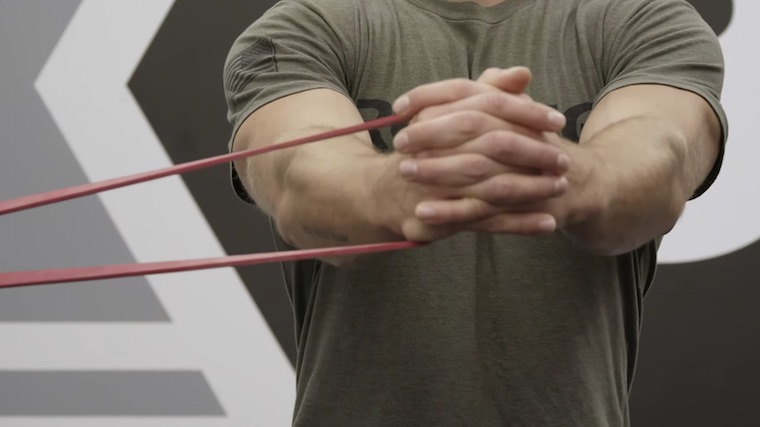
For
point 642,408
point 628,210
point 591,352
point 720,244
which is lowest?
point 642,408

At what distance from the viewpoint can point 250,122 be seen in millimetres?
739

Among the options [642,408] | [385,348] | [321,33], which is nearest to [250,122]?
[321,33]

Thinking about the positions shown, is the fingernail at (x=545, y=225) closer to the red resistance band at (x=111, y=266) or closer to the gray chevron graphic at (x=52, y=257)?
the red resistance band at (x=111, y=266)

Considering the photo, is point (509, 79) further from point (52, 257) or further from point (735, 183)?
point (52, 257)

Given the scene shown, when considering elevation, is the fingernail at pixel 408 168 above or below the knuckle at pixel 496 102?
below

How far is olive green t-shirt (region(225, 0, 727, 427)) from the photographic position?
0.72 metres

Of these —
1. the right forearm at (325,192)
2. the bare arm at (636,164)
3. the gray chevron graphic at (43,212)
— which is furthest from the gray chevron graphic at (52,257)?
the bare arm at (636,164)

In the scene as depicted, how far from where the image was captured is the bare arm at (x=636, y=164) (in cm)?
59

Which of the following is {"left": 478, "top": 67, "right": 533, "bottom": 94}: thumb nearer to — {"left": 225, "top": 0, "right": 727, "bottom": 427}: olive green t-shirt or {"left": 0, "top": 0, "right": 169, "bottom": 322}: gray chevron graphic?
{"left": 225, "top": 0, "right": 727, "bottom": 427}: olive green t-shirt

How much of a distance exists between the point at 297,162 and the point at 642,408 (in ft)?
2.89

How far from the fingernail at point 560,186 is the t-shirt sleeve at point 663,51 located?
0.69 ft

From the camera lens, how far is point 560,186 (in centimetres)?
54

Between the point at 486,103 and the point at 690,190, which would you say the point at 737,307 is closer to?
the point at 690,190

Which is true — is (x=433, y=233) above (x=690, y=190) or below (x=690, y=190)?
above
